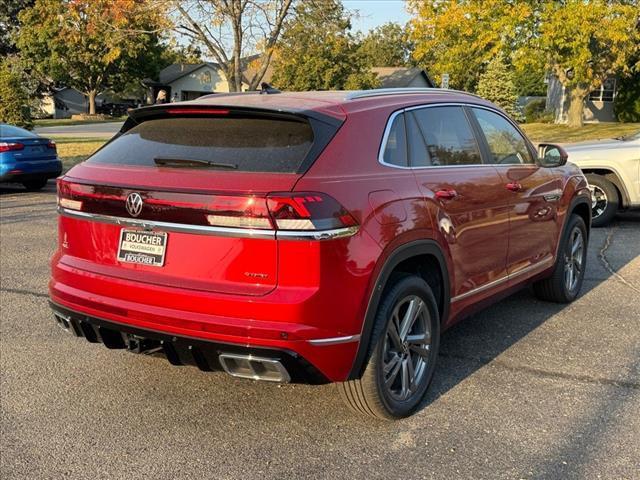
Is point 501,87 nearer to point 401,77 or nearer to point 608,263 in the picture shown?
point 401,77

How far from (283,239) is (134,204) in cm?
85

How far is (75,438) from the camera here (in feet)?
11.6

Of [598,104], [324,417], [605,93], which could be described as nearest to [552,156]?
[324,417]

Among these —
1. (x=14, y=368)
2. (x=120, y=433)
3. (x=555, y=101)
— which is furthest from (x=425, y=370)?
(x=555, y=101)

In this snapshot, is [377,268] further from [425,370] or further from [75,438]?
[75,438]

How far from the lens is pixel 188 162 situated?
341 centimetres

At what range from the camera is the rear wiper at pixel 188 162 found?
10.8 feet

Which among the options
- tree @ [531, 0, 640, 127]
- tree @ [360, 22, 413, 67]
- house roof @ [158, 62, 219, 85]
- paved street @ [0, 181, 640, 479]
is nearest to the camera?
paved street @ [0, 181, 640, 479]

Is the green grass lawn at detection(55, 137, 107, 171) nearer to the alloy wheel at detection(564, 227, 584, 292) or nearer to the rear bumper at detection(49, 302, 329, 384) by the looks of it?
the alloy wheel at detection(564, 227, 584, 292)

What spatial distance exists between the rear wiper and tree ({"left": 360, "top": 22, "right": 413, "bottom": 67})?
304 ft

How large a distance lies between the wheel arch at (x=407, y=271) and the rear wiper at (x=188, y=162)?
934mm

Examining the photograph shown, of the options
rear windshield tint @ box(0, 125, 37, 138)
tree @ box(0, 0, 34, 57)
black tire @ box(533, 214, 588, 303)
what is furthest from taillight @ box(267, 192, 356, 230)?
tree @ box(0, 0, 34, 57)

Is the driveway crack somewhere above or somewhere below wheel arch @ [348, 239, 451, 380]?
below

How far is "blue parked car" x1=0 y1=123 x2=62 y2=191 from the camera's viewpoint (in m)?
12.8
